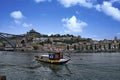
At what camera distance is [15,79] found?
1435 inches

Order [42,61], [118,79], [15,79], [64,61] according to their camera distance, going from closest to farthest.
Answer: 1. [15,79]
2. [118,79]
3. [64,61]
4. [42,61]

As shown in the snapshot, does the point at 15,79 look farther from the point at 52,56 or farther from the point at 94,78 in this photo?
the point at 52,56

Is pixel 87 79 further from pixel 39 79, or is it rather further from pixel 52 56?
pixel 52 56

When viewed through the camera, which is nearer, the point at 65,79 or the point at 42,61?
the point at 65,79

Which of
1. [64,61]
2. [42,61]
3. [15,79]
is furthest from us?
[42,61]

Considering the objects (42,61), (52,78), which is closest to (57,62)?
(42,61)

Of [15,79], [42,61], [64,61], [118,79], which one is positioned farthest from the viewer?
[42,61]

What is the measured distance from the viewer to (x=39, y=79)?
37.7 metres

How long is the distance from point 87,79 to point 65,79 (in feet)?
10.2

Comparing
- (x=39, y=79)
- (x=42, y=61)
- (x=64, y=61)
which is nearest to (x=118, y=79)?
(x=39, y=79)

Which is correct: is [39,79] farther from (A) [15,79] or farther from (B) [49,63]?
→ (B) [49,63]

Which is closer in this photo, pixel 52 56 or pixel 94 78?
pixel 94 78

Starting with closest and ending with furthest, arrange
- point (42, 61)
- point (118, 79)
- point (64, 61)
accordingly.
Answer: point (118, 79) → point (64, 61) → point (42, 61)

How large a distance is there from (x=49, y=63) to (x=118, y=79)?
31.1 m
